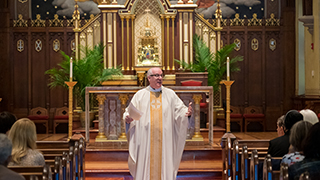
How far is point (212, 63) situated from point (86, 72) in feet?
10.6

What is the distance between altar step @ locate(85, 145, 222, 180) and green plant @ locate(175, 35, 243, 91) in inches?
145

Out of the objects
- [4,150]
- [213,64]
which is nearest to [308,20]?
[213,64]

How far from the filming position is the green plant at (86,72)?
10148 millimetres

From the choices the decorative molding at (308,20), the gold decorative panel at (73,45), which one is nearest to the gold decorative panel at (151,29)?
the gold decorative panel at (73,45)

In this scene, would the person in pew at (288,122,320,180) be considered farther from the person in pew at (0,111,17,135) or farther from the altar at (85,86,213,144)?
the altar at (85,86,213,144)

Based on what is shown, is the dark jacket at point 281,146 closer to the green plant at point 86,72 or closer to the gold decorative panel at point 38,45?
the green plant at point 86,72

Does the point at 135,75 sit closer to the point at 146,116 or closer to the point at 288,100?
the point at 288,100

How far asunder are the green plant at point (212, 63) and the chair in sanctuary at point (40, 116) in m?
3.95

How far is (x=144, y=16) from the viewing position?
11211 millimetres

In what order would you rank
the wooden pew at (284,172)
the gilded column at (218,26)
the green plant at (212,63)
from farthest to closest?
1. the gilded column at (218,26)
2. the green plant at (212,63)
3. the wooden pew at (284,172)

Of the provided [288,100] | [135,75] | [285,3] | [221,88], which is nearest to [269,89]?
[288,100]

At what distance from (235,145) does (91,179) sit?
2.35 meters

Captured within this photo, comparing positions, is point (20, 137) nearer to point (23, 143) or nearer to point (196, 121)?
point (23, 143)

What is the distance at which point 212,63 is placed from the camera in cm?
1053
